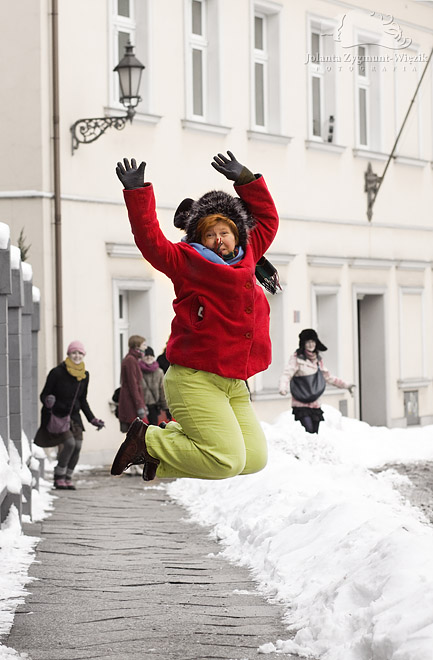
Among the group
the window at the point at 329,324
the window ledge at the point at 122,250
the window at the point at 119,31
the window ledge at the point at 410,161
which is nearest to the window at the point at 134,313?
the window ledge at the point at 122,250

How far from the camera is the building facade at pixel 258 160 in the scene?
17609 mm

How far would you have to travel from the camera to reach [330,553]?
24.8 ft

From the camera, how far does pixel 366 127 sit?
24422 millimetres

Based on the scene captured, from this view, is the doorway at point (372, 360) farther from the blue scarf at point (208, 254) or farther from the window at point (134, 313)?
the blue scarf at point (208, 254)

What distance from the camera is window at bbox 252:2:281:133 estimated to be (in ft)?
71.1

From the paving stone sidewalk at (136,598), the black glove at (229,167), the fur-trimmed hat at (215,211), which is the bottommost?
the paving stone sidewalk at (136,598)

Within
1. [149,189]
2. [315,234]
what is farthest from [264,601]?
[315,234]

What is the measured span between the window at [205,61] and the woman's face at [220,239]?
14354 mm

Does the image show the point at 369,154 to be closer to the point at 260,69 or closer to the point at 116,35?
the point at 260,69

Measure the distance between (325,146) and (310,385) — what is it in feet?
25.0

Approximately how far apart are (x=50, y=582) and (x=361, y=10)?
1751 cm

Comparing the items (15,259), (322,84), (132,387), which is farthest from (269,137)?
(15,259)

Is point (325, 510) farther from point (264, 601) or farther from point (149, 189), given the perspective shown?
point (149, 189)

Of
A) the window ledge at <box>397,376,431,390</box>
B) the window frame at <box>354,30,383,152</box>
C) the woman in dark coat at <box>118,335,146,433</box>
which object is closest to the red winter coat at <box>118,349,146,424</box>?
the woman in dark coat at <box>118,335,146,433</box>
